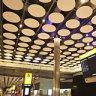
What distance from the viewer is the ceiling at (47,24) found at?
212 inches

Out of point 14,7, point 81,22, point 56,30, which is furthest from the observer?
point 56,30

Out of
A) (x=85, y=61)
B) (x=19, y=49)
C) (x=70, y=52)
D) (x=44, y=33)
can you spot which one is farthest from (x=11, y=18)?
(x=70, y=52)

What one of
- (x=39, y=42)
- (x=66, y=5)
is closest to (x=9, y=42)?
(x=39, y=42)

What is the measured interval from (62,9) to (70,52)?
499 centimetres

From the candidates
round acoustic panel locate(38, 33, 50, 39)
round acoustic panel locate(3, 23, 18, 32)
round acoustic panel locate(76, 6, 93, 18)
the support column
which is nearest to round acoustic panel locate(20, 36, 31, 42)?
round acoustic panel locate(38, 33, 50, 39)

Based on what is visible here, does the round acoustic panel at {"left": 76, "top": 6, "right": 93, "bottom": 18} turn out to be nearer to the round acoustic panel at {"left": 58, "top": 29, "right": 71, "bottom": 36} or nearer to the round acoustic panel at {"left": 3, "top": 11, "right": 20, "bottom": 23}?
the round acoustic panel at {"left": 58, "top": 29, "right": 71, "bottom": 36}

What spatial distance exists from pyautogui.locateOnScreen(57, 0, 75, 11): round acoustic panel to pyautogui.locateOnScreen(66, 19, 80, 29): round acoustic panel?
0.85 metres

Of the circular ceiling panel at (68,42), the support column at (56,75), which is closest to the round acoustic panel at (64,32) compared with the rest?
the support column at (56,75)

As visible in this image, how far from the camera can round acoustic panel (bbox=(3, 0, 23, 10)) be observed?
5175 mm

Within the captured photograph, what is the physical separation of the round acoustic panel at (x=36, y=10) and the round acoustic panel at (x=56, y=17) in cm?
34

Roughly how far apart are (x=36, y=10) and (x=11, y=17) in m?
1.09

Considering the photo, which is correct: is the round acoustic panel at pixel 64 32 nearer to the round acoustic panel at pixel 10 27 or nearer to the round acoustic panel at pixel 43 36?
the round acoustic panel at pixel 43 36

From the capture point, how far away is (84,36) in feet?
25.3

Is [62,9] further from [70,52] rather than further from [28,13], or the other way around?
[70,52]
